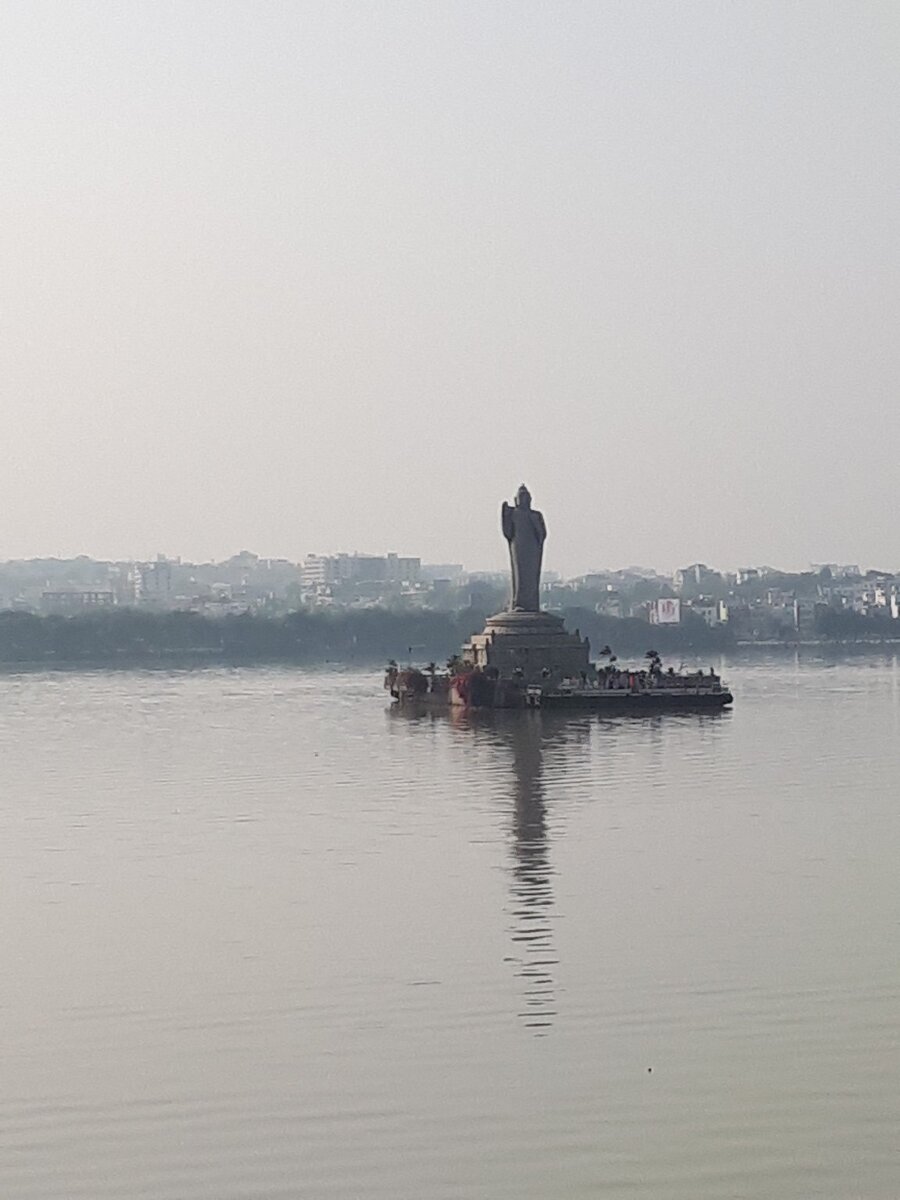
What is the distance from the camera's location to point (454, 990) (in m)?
13.6

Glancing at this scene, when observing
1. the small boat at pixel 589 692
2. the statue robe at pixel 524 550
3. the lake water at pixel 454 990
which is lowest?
the lake water at pixel 454 990

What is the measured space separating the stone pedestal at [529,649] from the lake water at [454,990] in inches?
764

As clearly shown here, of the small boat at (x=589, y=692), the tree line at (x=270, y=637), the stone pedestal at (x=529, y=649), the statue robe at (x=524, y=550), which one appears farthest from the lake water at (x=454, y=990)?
the tree line at (x=270, y=637)

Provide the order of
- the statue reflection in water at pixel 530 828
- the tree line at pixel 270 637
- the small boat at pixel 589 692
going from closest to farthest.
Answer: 1. the statue reflection in water at pixel 530 828
2. the small boat at pixel 589 692
3. the tree line at pixel 270 637

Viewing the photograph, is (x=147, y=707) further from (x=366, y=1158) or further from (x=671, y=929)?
(x=366, y=1158)

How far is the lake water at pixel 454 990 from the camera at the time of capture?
10.0 m

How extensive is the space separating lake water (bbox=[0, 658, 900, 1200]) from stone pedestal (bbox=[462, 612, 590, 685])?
63.7ft

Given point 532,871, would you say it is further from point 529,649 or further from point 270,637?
point 270,637

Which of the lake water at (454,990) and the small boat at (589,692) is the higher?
the small boat at (589,692)

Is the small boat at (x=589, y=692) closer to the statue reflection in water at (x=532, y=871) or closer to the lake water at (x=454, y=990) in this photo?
the statue reflection in water at (x=532, y=871)

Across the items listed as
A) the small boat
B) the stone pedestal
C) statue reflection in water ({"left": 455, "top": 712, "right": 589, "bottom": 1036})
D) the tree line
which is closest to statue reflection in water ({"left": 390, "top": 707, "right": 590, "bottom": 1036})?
statue reflection in water ({"left": 455, "top": 712, "right": 589, "bottom": 1036})

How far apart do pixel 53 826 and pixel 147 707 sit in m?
30.7

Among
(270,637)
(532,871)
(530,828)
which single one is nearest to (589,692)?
(530,828)

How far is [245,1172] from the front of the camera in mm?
9773
